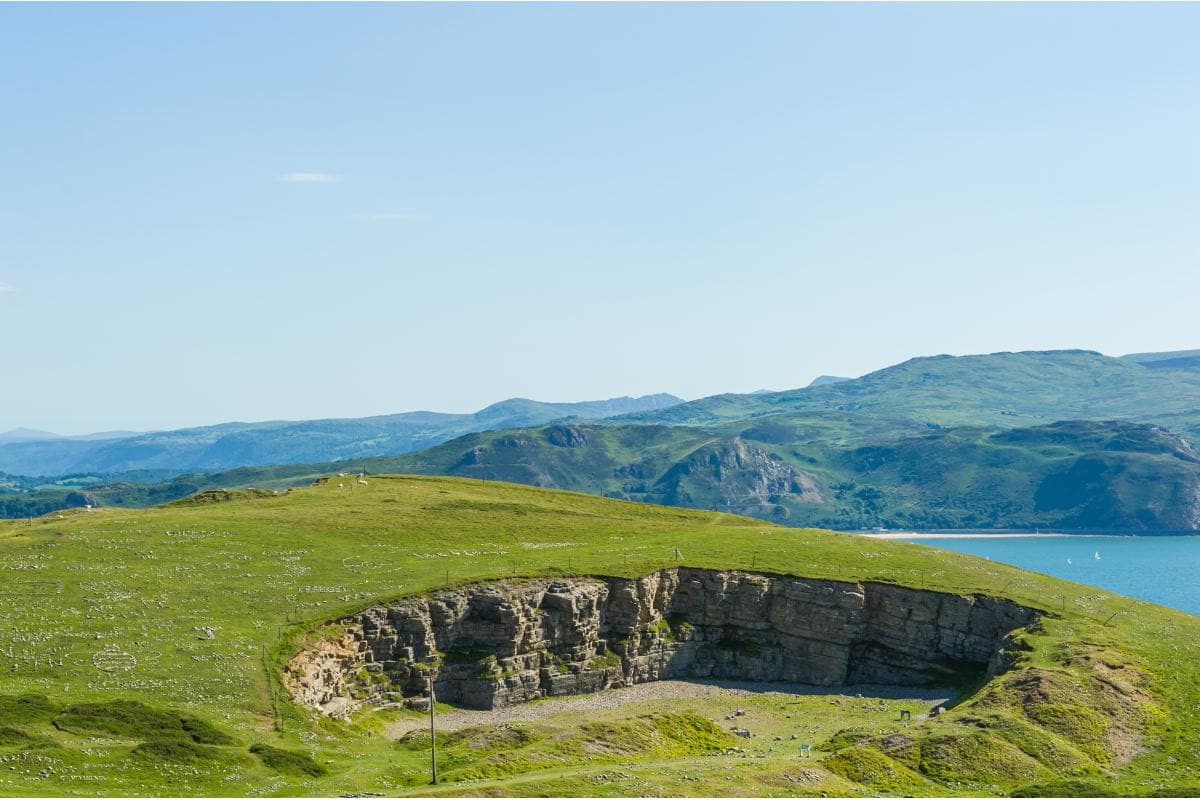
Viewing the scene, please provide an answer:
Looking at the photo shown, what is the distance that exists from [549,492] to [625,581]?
194 feet

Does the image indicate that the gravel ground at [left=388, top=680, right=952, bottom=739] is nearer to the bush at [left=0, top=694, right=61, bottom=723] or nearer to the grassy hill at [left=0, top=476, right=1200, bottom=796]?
the grassy hill at [left=0, top=476, right=1200, bottom=796]

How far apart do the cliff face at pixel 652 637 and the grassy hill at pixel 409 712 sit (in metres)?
2.66

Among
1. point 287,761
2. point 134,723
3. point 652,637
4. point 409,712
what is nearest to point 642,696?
point 652,637

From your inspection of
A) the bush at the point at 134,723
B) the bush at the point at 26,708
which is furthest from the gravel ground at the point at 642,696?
the bush at the point at 26,708

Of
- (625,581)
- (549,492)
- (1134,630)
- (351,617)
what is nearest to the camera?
(351,617)

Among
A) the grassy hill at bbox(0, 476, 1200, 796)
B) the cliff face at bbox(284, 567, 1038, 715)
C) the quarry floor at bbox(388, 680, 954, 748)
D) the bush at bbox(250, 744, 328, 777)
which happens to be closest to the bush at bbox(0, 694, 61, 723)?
the grassy hill at bbox(0, 476, 1200, 796)

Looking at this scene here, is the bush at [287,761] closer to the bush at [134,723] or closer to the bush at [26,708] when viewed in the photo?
the bush at [134,723]

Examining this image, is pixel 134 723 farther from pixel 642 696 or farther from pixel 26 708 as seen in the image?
pixel 642 696

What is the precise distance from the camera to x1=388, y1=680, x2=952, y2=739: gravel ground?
298 ft

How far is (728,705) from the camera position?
97.8 meters

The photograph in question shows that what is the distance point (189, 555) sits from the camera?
4058 inches

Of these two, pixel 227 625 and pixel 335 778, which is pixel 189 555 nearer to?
pixel 227 625

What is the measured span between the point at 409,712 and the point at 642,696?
23.6 meters

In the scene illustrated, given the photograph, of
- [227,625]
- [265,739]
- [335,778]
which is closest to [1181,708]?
[335,778]
